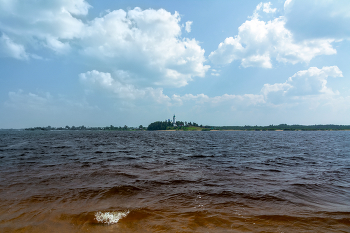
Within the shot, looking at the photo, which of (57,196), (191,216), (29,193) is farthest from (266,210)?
(29,193)

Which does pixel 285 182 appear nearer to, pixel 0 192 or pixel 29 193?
pixel 29 193

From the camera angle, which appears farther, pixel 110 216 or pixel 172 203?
pixel 172 203

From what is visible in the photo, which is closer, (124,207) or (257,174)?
(124,207)

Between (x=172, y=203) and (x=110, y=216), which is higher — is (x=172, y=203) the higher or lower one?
the lower one

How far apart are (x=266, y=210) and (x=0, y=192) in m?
16.4

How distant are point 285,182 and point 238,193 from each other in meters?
5.56

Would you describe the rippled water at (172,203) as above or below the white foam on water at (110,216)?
below

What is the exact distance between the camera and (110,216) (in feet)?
25.9

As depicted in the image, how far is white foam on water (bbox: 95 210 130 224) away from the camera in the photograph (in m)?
7.43

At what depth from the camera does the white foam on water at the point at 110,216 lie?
293 inches

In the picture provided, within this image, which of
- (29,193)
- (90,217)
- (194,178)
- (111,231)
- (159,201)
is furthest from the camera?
(194,178)

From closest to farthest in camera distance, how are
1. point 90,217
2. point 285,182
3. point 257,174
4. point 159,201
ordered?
point 90,217 → point 159,201 → point 285,182 → point 257,174

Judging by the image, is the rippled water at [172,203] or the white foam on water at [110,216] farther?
the white foam on water at [110,216]

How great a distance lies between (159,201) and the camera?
9734mm
